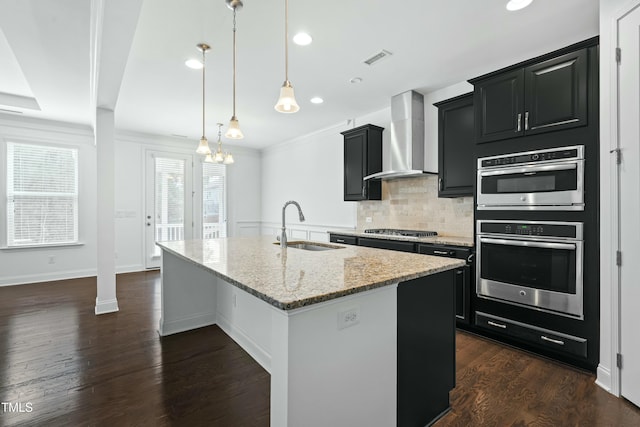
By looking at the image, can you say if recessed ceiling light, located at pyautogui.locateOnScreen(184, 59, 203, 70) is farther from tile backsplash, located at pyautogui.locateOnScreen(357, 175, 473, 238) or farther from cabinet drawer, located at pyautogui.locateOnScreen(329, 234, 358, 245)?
tile backsplash, located at pyautogui.locateOnScreen(357, 175, 473, 238)

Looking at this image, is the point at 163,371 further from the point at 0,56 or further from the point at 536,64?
the point at 536,64

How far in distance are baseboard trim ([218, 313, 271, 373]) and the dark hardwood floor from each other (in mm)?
53

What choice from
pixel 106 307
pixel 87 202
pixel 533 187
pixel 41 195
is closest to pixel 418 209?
pixel 533 187

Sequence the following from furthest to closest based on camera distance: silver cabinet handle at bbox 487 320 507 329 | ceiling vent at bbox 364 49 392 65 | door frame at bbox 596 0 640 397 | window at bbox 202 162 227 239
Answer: window at bbox 202 162 227 239, ceiling vent at bbox 364 49 392 65, silver cabinet handle at bbox 487 320 507 329, door frame at bbox 596 0 640 397

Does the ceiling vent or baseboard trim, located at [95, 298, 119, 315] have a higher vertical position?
the ceiling vent

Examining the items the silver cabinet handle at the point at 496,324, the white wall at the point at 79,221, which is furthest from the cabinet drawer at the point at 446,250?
the white wall at the point at 79,221

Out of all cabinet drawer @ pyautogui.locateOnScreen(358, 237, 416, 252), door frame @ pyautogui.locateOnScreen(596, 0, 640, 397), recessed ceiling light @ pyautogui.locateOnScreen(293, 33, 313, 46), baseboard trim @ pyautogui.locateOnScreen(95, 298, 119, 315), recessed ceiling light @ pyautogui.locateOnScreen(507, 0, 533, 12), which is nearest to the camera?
door frame @ pyautogui.locateOnScreen(596, 0, 640, 397)

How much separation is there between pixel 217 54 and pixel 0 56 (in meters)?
2.21

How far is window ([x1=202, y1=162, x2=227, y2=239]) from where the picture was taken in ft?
22.2

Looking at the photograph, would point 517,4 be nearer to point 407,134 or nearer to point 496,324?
point 407,134

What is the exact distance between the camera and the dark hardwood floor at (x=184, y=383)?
5.88ft

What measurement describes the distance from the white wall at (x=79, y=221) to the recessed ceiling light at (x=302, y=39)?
4.79m

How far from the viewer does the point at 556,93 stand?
7.93ft

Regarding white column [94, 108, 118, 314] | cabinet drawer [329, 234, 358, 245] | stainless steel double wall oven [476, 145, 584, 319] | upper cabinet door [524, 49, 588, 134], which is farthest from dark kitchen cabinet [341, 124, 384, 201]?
white column [94, 108, 118, 314]
